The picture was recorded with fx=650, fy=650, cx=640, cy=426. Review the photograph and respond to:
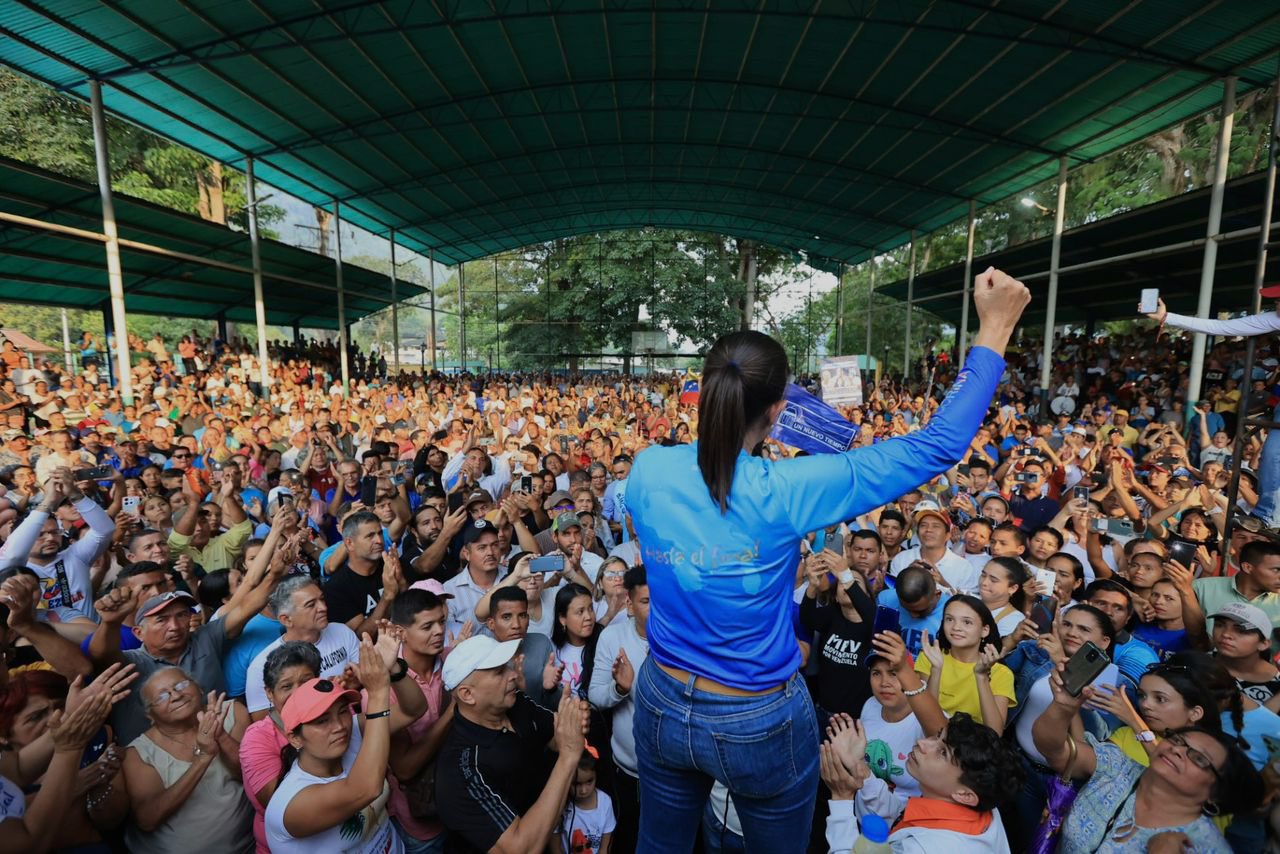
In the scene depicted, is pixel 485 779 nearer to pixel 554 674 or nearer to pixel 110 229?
pixel 554 674

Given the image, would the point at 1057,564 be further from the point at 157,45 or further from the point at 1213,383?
the point at 157,45

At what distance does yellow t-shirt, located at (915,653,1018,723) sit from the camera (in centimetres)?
295

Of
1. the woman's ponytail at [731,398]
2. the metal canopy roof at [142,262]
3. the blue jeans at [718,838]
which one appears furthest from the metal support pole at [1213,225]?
the metal canopy roof at [142,262]

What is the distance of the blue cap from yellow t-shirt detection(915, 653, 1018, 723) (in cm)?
113

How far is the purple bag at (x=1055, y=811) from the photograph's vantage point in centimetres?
249

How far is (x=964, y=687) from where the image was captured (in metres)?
2.98

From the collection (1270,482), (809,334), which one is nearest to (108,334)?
(1270,482)

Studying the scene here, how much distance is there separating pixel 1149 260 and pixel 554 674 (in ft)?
57.5

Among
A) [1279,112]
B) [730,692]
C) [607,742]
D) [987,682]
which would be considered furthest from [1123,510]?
[730,692]

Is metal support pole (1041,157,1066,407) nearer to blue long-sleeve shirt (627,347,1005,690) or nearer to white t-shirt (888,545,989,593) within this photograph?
white t-shirt (888,545,989,593)

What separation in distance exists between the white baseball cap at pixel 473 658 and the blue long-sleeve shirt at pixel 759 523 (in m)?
1.07

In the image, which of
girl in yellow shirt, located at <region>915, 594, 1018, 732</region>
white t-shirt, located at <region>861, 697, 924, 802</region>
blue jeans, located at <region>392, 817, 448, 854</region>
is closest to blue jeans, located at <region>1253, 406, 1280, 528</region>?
girl in yellow shirt, located at <region>915, 594, 1018, 732</region>

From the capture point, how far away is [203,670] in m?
3.16

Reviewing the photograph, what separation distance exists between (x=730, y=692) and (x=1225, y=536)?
16.5 feet
